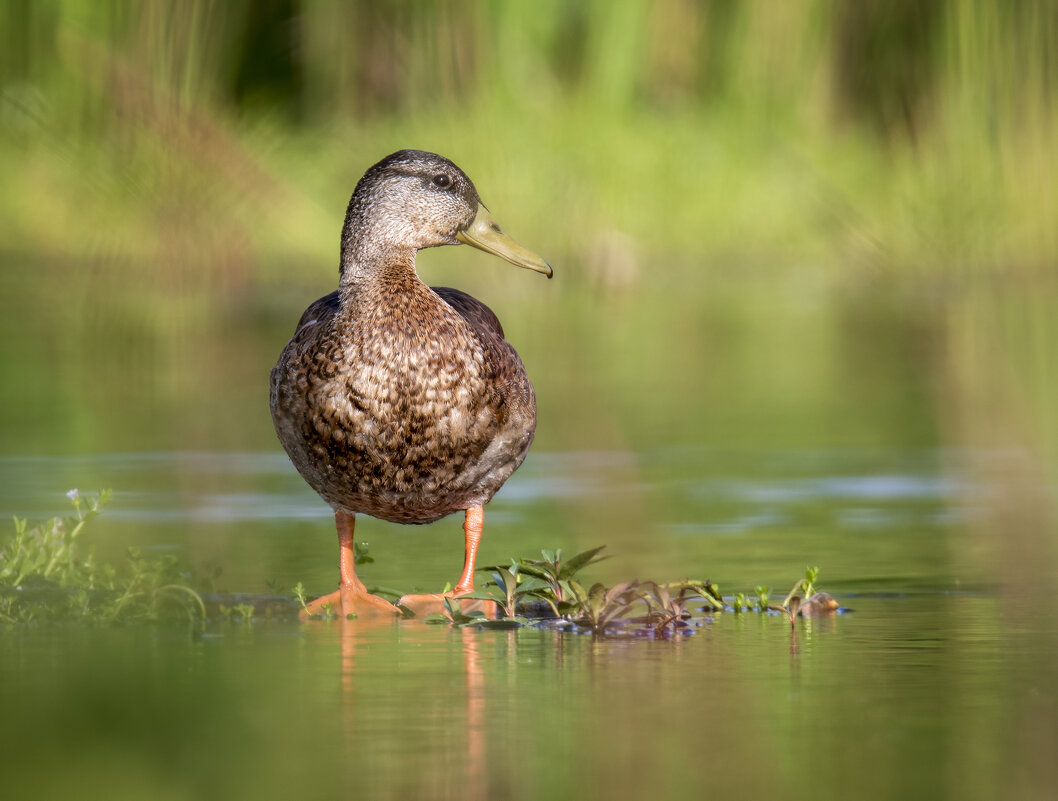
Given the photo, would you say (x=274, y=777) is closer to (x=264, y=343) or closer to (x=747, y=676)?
(x=747, y=676)

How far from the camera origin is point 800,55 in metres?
16.8

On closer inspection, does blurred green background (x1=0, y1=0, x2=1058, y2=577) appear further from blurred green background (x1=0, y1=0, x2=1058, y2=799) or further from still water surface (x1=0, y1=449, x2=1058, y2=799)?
still water surface (x1=0, y1=449, x2=1058, y2=799)

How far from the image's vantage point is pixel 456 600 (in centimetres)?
445

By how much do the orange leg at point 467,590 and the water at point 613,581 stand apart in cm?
10

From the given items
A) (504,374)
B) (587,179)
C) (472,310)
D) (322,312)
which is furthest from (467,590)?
Answer: (587,179)

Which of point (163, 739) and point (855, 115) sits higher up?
point (855, 115)

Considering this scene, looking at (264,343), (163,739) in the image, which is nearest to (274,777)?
(163,739)

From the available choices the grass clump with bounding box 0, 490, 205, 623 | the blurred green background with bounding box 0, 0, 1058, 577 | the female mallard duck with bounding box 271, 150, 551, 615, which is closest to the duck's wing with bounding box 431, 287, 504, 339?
the female mallard duck with bounding box 271, 150, 551, 615

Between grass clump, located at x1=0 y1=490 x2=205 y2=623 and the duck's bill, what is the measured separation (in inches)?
51.3

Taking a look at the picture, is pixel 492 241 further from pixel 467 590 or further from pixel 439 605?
pixel 439 605

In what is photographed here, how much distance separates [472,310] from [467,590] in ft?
3.37

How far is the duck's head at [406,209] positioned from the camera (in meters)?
5.30

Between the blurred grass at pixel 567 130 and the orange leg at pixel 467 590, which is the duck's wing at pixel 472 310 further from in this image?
the blurred grass at pixel 567 130

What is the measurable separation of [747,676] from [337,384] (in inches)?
60.7
